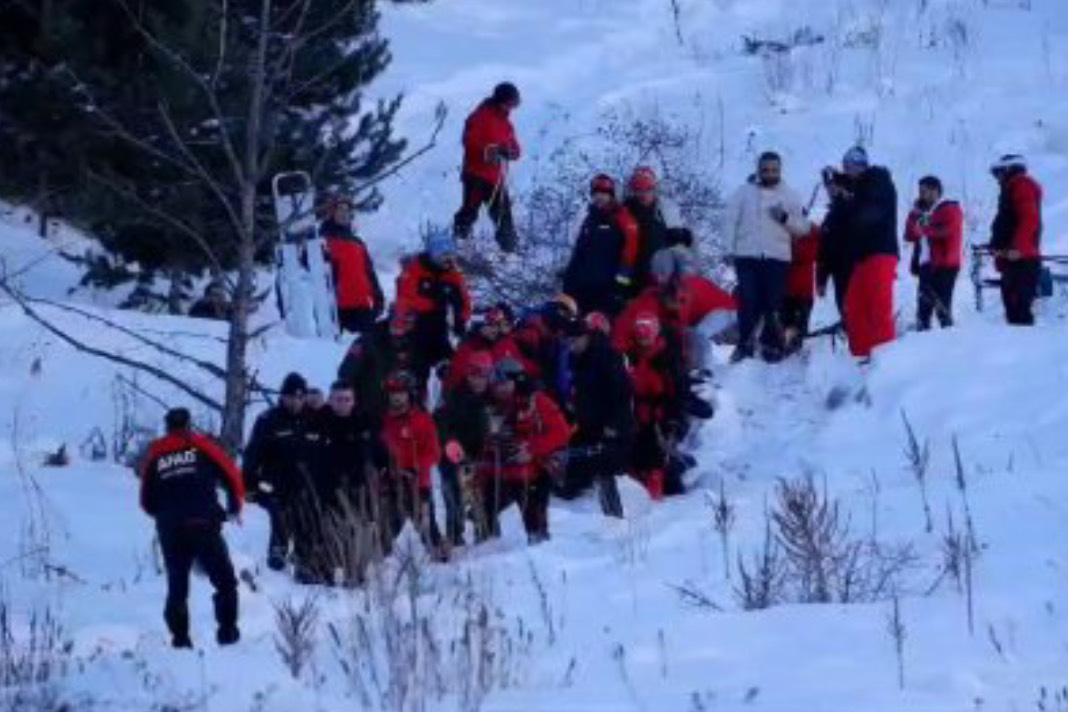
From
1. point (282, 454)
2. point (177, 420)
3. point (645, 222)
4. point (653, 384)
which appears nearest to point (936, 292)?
point (645, 222)

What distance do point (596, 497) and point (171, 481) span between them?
4.02m

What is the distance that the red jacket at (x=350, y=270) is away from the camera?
729 inches

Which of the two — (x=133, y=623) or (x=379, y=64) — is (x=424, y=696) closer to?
(x=133, y=623)

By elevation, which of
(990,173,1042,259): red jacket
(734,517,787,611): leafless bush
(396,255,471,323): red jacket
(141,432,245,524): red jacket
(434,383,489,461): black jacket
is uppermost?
(990,173,1042,259): red jacket

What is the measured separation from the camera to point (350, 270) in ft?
61.6

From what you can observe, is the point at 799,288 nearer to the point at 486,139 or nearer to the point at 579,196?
the point at 486,139

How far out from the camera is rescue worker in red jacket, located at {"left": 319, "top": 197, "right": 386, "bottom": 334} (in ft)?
60.7

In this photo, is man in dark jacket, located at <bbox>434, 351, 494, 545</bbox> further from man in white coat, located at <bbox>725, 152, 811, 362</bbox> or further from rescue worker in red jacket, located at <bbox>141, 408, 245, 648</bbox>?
man in white coat, located at <bbox>725, 152, 811, 362</bbox>

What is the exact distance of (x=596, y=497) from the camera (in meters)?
15.7

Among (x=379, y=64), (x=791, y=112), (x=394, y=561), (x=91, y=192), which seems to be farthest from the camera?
(x=791, y=112)

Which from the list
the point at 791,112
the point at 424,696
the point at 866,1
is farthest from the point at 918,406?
the point at 866,1

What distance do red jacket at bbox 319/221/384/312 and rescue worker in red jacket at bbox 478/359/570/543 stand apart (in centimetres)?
382

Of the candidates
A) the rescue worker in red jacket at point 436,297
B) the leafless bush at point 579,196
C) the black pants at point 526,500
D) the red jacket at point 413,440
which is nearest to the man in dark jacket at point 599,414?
the black pants at point 526,500

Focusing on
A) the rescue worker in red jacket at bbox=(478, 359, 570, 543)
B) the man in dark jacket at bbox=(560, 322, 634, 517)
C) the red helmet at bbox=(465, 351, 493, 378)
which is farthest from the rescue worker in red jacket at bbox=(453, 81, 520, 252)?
the rescue worker in red jacket at bbox=(478, 359, 570, 543)
